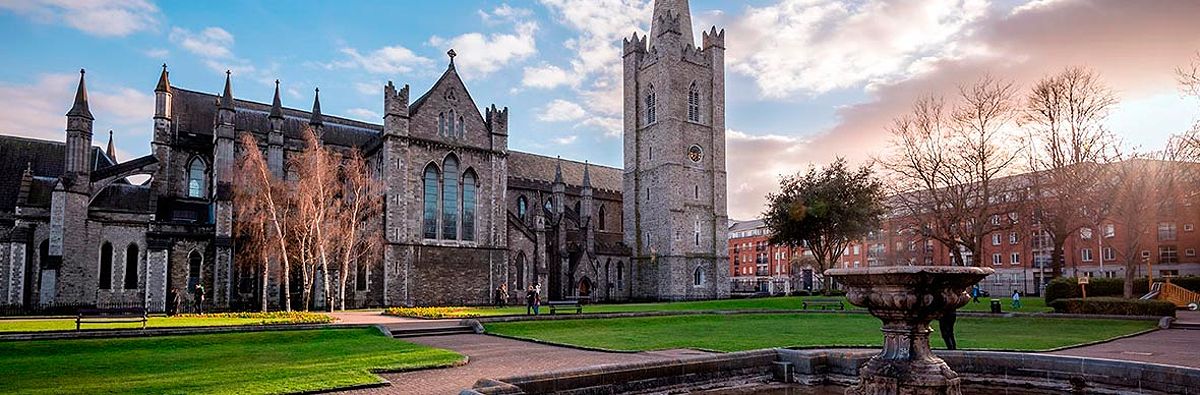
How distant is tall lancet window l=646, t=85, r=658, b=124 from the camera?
2237 inches

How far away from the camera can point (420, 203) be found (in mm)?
42812

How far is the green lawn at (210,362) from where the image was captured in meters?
11.6

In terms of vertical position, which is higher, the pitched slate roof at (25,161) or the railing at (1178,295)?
the pitched slate roof at (25,161)

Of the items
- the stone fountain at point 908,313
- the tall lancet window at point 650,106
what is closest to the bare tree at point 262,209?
the tall lancet window at point 650,106

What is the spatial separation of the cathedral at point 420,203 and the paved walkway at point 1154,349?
3357cm

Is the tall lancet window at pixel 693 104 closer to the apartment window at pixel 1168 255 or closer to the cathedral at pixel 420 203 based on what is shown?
the cathedral at pixel 420 203

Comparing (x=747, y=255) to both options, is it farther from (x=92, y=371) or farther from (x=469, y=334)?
(x=92, y=371)

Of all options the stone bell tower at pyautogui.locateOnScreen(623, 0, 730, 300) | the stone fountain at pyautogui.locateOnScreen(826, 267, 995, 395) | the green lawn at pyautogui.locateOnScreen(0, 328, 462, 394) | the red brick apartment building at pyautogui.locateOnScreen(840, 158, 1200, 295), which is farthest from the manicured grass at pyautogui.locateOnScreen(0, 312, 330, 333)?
the red brick apartment building at pyautogui.locateOnScreen(840, 158, 1200, 295)

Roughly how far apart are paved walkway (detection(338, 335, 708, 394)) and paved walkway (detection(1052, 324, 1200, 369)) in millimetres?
9187

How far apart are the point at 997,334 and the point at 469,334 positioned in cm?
1699

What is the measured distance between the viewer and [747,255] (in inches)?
4710

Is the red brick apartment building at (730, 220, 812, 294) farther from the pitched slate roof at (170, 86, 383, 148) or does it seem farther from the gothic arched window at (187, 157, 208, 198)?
the gothic arched window at (187, 157, 208, 198)

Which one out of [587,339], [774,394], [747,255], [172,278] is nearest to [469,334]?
[587,339]

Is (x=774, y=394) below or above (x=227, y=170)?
below
